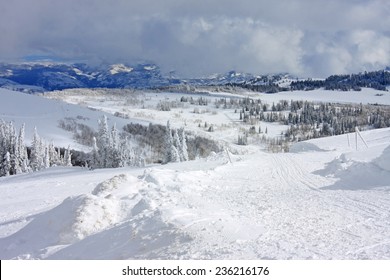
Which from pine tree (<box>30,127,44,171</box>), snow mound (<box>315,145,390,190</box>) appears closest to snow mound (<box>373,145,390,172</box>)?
snow mound (<box>315,145,390,190</box>)

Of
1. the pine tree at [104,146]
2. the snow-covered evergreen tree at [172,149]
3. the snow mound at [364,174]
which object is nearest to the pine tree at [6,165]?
the pine tree at [104,146]

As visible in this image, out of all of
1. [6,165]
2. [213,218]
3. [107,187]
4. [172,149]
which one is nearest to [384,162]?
[213,218]

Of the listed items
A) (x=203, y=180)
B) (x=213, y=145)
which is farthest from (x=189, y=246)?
(x=213, y=145)

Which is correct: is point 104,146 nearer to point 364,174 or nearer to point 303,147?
point 303,147

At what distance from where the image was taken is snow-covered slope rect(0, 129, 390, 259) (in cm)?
1088

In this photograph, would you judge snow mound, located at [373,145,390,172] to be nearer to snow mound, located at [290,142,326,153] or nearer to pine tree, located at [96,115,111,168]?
snow mound, located at [290,142,326,153]

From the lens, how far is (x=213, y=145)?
17800 centimetres

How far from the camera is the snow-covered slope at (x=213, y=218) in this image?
35.7ft

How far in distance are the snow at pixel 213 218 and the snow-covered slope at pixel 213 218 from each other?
36 mm

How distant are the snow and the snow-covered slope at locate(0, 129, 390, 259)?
4cm

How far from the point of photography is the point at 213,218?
43.2 feet

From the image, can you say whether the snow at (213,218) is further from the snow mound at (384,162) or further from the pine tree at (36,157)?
the pine tree at (36,157)

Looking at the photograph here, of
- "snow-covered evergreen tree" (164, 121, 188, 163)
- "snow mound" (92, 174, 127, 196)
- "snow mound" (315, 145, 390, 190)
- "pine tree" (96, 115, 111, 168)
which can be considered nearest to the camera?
"snow mound" (92, 174, 127, 196)

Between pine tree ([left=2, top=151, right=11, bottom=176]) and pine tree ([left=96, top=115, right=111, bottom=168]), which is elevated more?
pine tree ([left=96, top=115, right=111, bottom=168])
